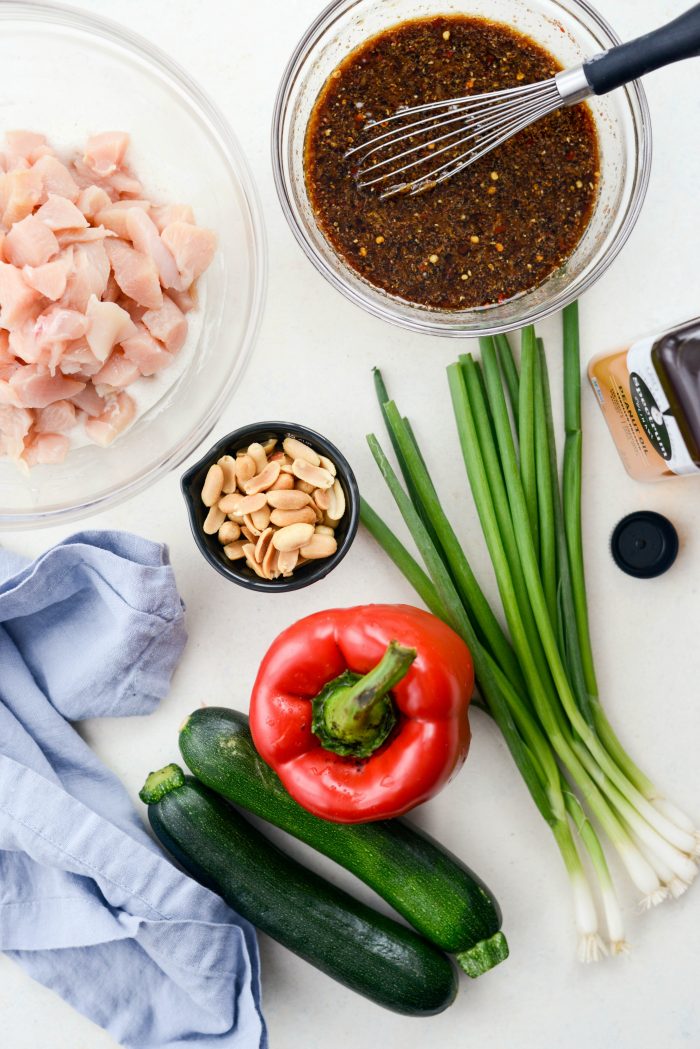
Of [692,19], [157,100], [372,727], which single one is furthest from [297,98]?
[372,727]

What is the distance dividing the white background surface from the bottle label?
0.50 feet

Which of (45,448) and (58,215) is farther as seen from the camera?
(45,448)

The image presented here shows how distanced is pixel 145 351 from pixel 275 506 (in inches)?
11.4

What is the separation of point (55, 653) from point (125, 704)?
0.49ft

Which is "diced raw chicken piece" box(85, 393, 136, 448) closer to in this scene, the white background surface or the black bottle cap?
the white background surface

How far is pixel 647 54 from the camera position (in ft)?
3.20

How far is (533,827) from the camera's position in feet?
4.60

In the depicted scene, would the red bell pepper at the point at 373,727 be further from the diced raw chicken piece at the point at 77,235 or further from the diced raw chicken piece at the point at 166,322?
the diced raw chicken piece at the point at 77,235

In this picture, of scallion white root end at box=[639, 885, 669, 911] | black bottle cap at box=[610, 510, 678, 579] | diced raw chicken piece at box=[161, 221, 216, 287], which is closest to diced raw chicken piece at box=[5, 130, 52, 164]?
diced raw chicken piece at box=[161, 221, 216, 287]

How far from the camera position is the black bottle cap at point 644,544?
4.46 ft

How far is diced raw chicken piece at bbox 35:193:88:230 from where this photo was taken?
115 centimetres

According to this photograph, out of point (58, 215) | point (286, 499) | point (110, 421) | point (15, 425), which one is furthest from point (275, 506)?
point (58, 215)

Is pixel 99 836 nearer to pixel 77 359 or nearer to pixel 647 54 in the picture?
pixel 77 359

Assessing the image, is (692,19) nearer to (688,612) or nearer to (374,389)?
(374,389)
